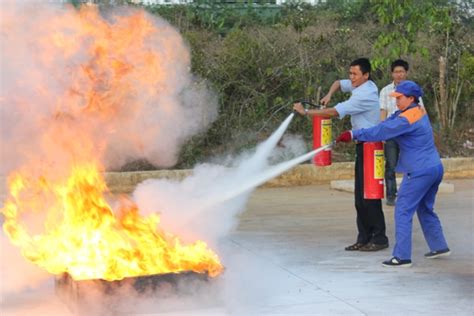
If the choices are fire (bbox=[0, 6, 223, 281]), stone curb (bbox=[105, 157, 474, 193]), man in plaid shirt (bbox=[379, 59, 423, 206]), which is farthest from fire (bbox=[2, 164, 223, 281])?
stone curb (bbox=[105, 157, 474, 193])

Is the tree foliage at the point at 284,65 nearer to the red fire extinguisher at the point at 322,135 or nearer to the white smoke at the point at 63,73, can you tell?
the red fire extinguisher at the point at 322,135

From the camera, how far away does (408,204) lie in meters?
7.37

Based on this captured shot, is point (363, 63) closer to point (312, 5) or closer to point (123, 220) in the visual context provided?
point (123, 220)

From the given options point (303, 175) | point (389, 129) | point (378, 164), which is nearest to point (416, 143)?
point (389, 129)

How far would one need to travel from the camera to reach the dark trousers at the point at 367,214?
802 cm

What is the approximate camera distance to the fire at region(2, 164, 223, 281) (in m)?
6.12

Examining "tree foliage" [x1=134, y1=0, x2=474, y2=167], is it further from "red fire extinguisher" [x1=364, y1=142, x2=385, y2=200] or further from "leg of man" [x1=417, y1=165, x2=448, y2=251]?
"leg of man" [x1=417, y1=165, x2=448, y2=251]

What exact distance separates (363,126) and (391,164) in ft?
8.19

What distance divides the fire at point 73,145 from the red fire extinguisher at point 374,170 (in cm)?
180

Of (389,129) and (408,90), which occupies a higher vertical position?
(408,90)

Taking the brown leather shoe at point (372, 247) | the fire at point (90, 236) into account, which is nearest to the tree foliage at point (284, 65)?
the brown leather shoe at point (372, 247)

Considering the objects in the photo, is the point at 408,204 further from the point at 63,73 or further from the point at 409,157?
the point at 63,73

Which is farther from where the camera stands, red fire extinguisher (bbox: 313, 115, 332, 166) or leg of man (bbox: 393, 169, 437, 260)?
red fire extinguisher (bbox: 313, 115, 332, 166)

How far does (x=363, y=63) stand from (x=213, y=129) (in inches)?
237
